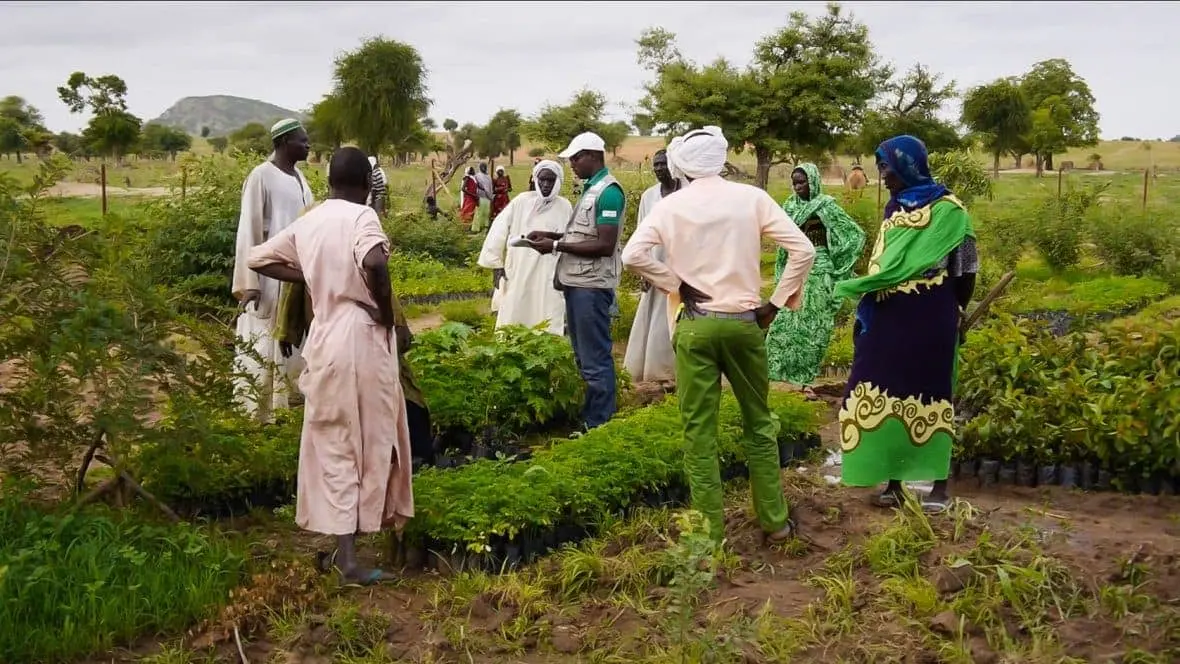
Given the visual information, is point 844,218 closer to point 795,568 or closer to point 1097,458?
point 1097,458

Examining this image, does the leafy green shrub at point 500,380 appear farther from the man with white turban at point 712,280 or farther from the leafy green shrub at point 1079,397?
the leafy green shrub at point 1079,397

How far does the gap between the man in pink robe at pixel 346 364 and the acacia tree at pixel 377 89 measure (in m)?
27.2

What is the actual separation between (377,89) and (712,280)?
27.8m

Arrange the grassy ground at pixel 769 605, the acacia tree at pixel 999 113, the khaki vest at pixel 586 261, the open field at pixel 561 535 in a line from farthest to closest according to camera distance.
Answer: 1. the acacia tree at pixel 999 113
2. the khaki vest at pixel 586 261
3. the open field at pixel 561 535
4. the grassy ground at pixel 769 605

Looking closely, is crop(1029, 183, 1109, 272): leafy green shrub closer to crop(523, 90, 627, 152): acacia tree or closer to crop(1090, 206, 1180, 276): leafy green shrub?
crop(1090, 206, 1180, 276): leafy green shrub

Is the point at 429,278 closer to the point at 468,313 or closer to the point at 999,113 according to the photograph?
the point at 468,313

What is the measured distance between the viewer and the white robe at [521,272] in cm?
854

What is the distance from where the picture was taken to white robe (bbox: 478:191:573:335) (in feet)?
28.0

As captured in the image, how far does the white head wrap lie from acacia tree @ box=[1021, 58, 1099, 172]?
104 ft

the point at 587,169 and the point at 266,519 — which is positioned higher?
the point at 587,169

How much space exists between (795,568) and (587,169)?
2941mm

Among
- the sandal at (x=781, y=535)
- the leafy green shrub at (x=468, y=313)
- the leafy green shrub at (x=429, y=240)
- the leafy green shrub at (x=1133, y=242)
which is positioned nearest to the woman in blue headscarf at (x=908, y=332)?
the sandal at (x=781, y=535)

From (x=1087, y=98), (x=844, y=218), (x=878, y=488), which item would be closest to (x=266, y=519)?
(x=878, y=488)

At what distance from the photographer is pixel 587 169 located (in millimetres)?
6582
